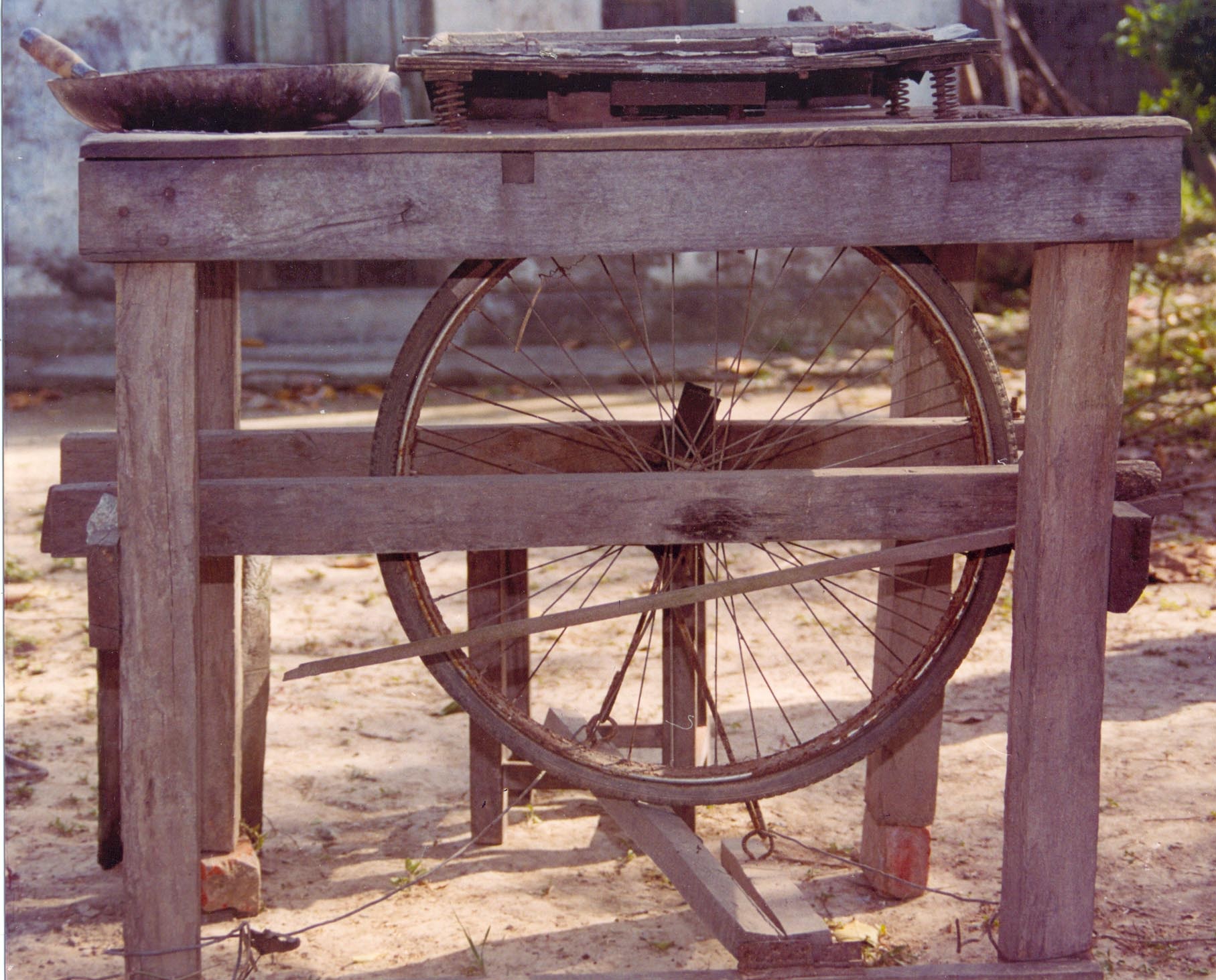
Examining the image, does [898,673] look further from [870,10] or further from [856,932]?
[870,10]

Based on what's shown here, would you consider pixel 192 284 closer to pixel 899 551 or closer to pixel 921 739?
pixel 899 551

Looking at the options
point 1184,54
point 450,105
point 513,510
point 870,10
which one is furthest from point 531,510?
point 870,10

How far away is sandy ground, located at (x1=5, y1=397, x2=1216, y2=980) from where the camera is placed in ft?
9.52

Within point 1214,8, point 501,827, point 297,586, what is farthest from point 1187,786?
point 1214,8

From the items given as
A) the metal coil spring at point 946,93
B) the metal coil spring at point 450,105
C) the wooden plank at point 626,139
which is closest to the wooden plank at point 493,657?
the metal coil spring at point 450,105

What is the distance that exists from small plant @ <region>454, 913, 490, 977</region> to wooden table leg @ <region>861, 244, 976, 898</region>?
0.86m

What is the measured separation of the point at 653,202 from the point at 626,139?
103 millimetres

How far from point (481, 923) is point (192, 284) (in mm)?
1500

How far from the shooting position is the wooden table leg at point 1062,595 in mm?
2287

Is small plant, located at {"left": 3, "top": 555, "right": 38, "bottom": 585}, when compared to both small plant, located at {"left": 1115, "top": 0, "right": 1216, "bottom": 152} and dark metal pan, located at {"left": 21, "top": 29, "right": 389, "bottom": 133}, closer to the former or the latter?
dark metal pan, located at {"left": 21, "top": 29, "right": 389, "bottom": 133}

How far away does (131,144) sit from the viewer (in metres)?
2.13

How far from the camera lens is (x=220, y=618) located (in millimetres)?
3016

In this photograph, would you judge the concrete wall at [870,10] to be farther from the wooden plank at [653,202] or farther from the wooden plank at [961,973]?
the wooden plank at [961,973]

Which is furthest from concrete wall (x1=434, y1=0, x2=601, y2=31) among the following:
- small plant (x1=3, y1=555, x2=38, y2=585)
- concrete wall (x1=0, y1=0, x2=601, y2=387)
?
small plant (x1=3, y1=555, x2=38, y2=585)
